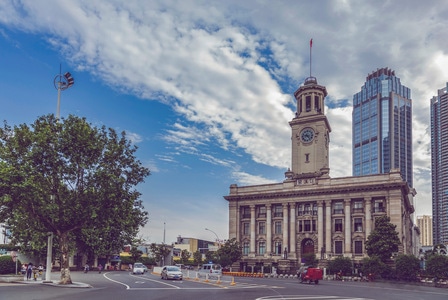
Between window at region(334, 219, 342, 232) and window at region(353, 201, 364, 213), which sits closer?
window at region(353, 201, 364, 213)

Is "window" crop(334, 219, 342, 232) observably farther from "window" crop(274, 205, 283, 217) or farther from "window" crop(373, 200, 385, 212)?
"window" crop(274, 205, 283, 217)

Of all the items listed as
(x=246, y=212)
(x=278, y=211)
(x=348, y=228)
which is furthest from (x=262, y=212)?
(x=348, y=228)

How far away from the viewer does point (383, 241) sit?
74.0 m

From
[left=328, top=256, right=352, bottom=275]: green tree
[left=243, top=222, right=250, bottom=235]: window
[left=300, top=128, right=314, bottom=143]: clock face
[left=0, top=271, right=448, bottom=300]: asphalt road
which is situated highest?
[left=300, top=128, right=314, bottom=143]: clock face

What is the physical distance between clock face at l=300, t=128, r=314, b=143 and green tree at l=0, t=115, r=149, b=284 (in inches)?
2711

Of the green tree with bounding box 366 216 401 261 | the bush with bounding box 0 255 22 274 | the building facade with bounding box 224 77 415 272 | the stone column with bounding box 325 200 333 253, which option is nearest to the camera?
the bush with bounding box 0 255 22 274

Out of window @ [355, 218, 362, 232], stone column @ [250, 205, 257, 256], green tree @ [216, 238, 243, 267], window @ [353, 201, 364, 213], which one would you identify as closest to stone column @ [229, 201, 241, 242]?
stone column @ [250, 205, 257, 256]

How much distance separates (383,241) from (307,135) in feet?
113

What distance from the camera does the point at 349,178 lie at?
90.3 m

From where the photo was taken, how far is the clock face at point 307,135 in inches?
4031

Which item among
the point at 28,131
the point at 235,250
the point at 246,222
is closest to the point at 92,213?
the point at 28,131

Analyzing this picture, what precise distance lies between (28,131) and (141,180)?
30.9 ft

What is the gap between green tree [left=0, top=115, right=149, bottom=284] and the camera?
35031 mm

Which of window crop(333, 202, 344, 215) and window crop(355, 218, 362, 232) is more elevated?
window crop(333, 202, 344, 215)
